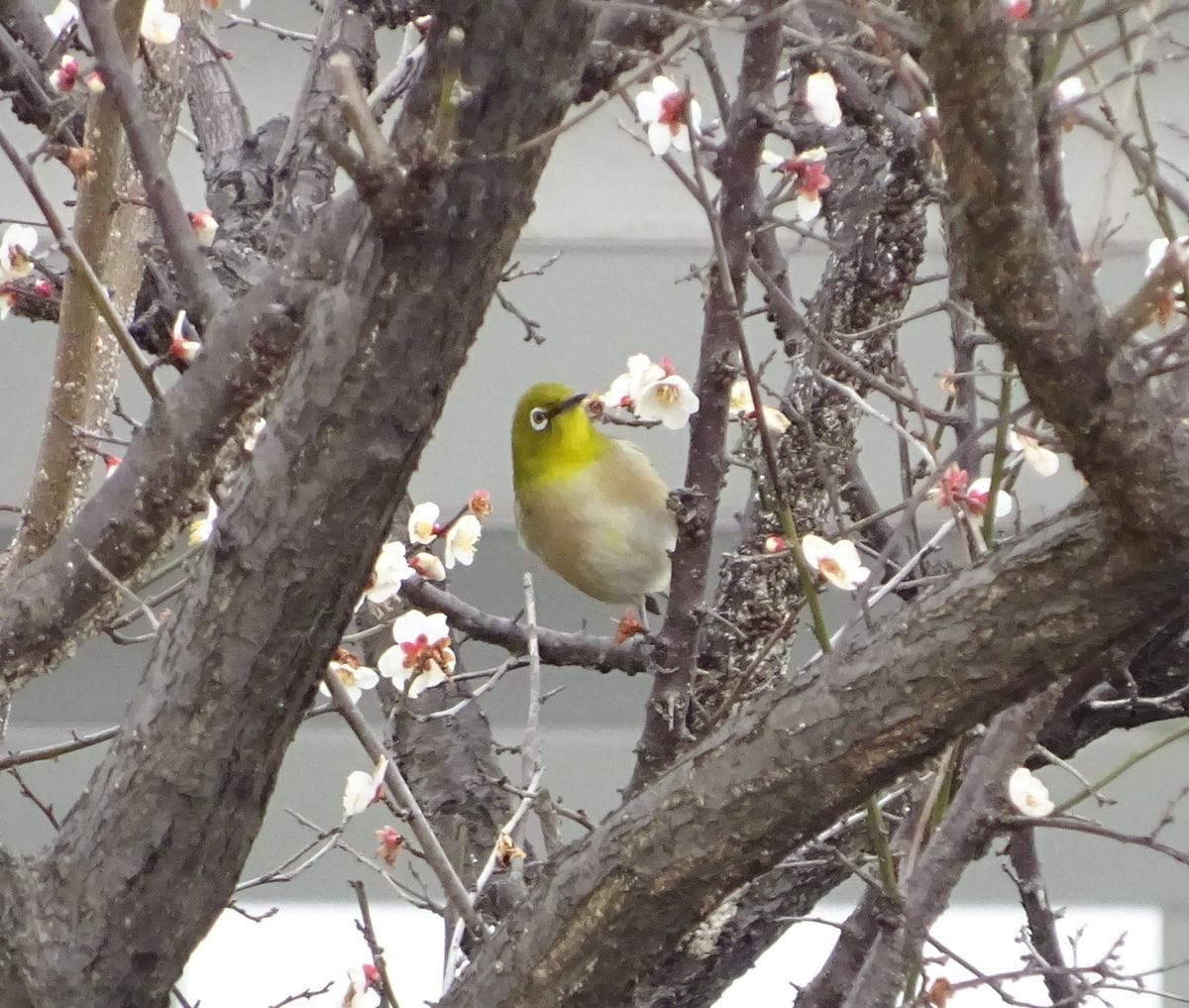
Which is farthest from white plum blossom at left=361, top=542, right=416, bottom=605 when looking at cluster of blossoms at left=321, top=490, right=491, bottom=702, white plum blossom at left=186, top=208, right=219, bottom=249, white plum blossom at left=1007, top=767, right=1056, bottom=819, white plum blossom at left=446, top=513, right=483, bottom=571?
white plum blossom at left=1007, top=767, right=1056, bottom=819

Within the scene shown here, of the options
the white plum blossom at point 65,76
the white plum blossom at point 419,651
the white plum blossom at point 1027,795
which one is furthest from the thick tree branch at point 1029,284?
the white plum blossom at point 65,76

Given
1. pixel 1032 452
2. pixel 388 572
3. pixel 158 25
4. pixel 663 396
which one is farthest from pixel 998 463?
pixel 158 25

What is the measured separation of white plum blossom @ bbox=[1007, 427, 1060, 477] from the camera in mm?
1225

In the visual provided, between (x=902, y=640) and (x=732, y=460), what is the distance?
0.49 m

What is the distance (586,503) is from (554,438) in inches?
5.4

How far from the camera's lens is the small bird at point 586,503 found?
2.04 metres

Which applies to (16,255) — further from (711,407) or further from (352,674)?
(711,407)

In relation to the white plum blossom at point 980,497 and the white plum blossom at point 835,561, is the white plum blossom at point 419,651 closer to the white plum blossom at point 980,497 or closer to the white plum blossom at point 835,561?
the white plum blossom at point 835,561

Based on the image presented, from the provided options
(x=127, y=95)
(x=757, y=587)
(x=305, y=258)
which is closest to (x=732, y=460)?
(x=757, y=587)

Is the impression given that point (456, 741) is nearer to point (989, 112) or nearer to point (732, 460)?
point (732, 460)

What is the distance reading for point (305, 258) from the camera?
3.13 ft

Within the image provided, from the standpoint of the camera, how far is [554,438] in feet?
7.03

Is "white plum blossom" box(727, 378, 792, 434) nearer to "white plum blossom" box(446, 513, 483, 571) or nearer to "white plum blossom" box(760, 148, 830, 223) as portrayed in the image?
"white plum blossom" box(760, 148, 830, 223)

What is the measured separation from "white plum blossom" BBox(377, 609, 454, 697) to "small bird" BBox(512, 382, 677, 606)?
2.41 feet
